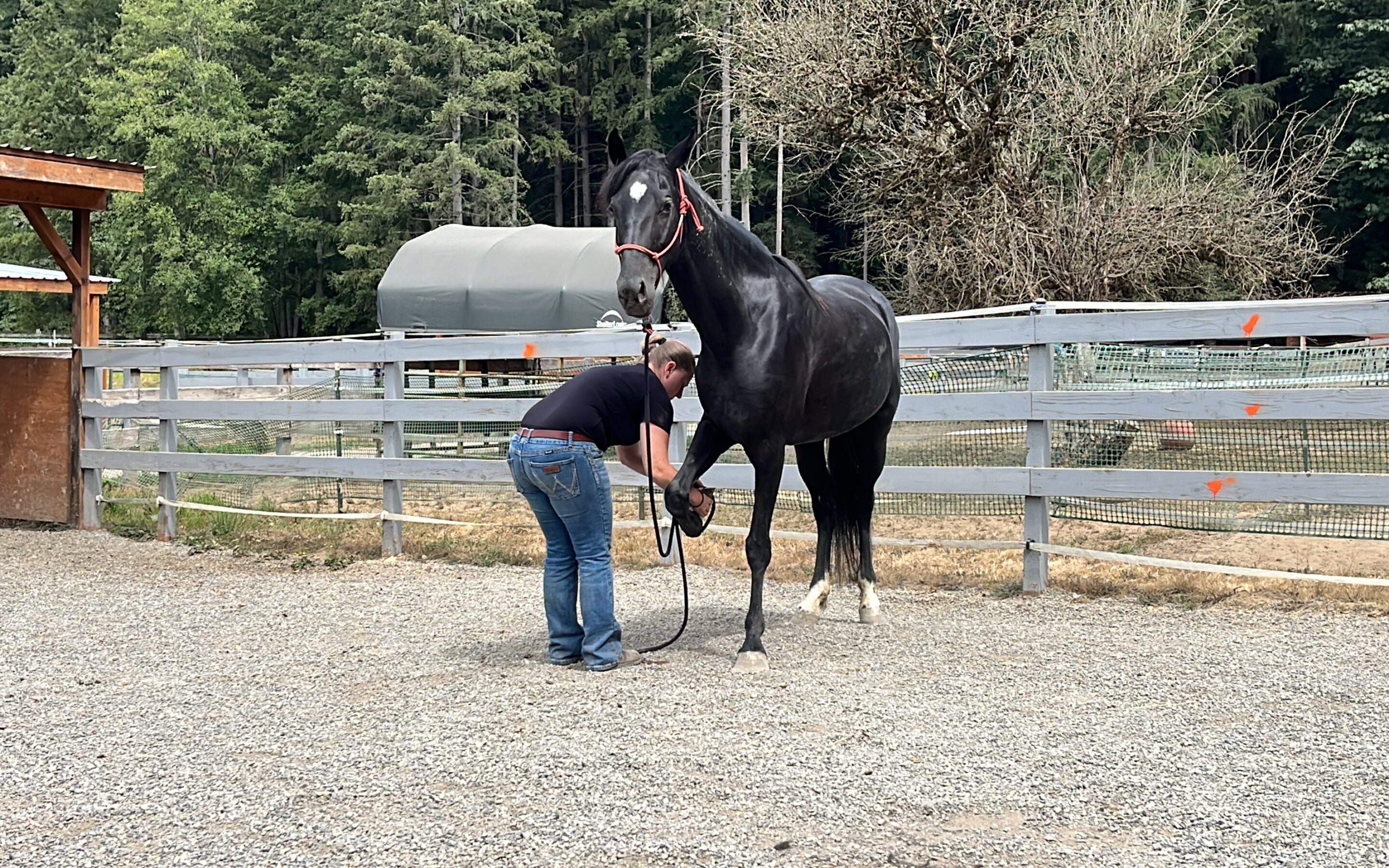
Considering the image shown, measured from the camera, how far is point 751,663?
4.95 metres

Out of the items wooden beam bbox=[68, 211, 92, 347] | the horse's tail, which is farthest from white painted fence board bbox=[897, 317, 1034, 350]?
wooden beam bbox=[68, 211, 92, 347]

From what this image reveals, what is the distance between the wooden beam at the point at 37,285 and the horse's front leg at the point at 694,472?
19.1m

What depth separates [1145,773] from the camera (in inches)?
142

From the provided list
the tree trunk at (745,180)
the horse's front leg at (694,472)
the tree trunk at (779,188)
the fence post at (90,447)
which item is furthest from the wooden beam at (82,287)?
the tree trunk at (745,180)

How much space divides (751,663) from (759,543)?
56 centimetres

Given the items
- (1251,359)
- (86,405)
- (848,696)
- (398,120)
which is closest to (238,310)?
(398,120)

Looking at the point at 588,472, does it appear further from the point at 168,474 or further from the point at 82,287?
the point at 82,287

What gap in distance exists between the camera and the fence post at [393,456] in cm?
828

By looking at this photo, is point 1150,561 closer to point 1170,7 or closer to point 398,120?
A: point 1170,7

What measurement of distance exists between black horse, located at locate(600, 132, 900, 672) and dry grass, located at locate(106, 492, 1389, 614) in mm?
1511

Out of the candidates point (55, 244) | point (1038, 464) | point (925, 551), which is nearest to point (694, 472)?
point (1038, 464)

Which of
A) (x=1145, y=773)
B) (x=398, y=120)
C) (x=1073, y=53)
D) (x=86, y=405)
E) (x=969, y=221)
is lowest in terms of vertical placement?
(x=1145, y=773)

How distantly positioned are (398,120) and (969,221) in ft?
114

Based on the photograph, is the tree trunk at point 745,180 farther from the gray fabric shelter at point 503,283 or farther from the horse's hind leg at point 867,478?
the horse's hind leg at point 867,478
